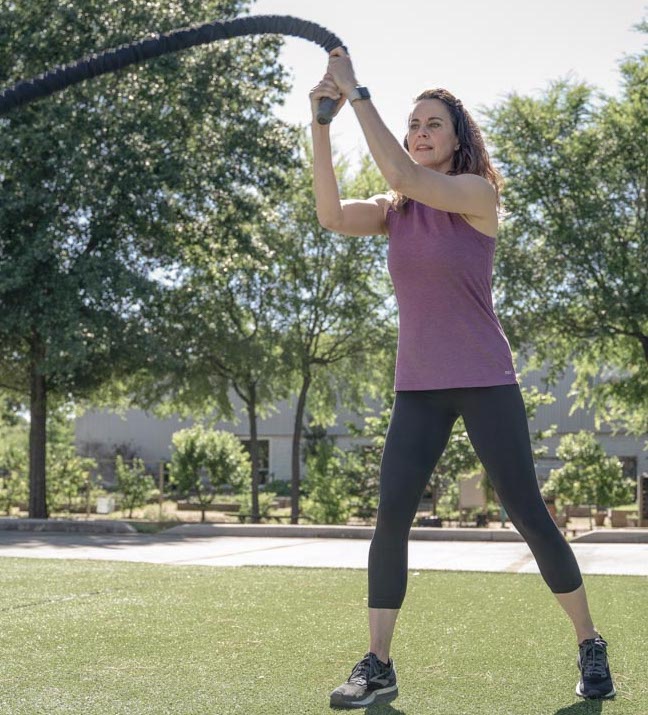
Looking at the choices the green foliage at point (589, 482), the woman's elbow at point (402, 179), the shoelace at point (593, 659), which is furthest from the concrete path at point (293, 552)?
the green foliage at point (589, 482)

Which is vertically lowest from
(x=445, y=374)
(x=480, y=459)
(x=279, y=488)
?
(x=279, y=488)

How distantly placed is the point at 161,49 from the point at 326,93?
53 centimetres

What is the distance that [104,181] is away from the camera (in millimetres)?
20234

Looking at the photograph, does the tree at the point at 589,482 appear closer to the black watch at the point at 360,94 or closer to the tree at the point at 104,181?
the tree at the point at 104,181

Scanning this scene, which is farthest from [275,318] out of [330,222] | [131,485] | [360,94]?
[360,94]

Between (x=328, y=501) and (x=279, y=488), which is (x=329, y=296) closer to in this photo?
(x=328, y=501)

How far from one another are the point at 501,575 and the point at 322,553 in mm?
3347

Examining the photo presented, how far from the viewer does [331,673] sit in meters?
3.95

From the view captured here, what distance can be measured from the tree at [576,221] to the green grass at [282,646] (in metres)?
17.4

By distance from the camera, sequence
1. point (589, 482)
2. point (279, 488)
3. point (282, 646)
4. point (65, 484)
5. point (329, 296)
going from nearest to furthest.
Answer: point (282, 646)
point (65, 484)
point (589, 482)
point (329, 296)
point (279, 488)

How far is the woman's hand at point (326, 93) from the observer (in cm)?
336

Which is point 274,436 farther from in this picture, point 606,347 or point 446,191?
point 446,191

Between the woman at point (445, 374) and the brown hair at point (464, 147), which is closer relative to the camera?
the woman at point (445, 374)

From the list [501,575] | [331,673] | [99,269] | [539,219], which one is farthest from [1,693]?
[539,219]
